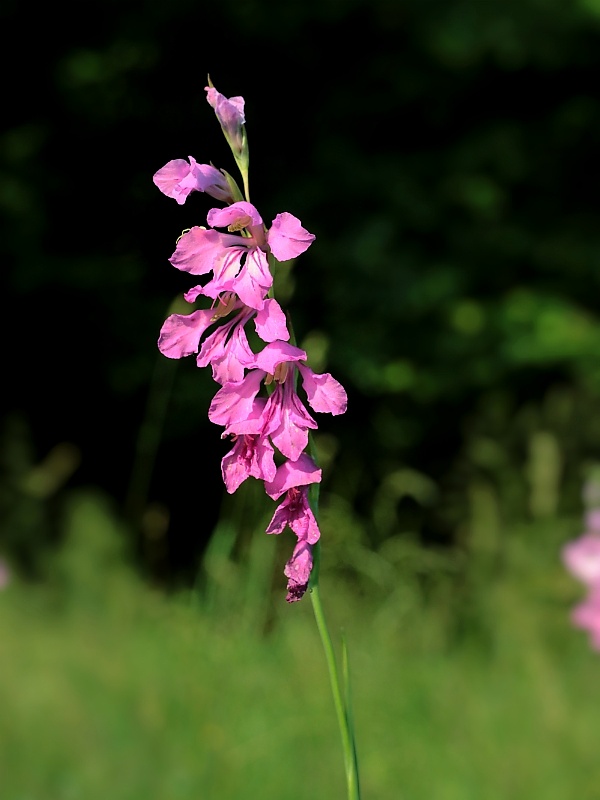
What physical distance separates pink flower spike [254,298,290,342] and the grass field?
69.0 inches

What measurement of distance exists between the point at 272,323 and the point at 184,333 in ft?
0.38

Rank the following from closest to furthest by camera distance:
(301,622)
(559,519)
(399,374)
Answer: (301,622) < (559,519) < (399,374)

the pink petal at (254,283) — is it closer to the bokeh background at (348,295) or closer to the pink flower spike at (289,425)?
the pink flower spike at (289,425)

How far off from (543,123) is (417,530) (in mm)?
2294

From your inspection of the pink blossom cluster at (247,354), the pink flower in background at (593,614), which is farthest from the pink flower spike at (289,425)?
the pink flower in background at (593,614)

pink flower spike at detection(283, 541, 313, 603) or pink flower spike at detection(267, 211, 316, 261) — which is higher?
pink flower spike at detection(267, 211, 316, 261)

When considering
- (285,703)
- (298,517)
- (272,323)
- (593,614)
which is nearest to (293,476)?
(298,517)

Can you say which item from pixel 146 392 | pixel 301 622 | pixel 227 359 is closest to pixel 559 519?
pixel 301 622

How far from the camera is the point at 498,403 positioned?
18.5ft

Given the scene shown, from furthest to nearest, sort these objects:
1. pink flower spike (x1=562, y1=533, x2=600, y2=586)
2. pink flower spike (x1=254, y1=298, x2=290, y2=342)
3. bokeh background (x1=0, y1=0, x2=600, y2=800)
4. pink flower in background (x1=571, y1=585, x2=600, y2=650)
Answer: bokeh background (x1=0, y1=0, x2=600, y2=800), pink flower in background (x1=571, y1=585, x2=600, y2=650), pink flower spike (x1=562, y1=533, x2=600, y2=586), pink flower spike (x1=254, y1=298, x2=290, y2=342)

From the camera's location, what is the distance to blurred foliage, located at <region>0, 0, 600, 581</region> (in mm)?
5195

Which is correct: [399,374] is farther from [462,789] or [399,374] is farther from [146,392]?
[462,789]

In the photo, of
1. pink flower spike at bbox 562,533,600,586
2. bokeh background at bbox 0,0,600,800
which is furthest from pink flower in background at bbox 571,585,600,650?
bokeh background at bbox 0,0,600,800

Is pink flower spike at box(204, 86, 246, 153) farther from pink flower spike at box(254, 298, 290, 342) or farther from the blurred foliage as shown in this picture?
the blurred foliage
